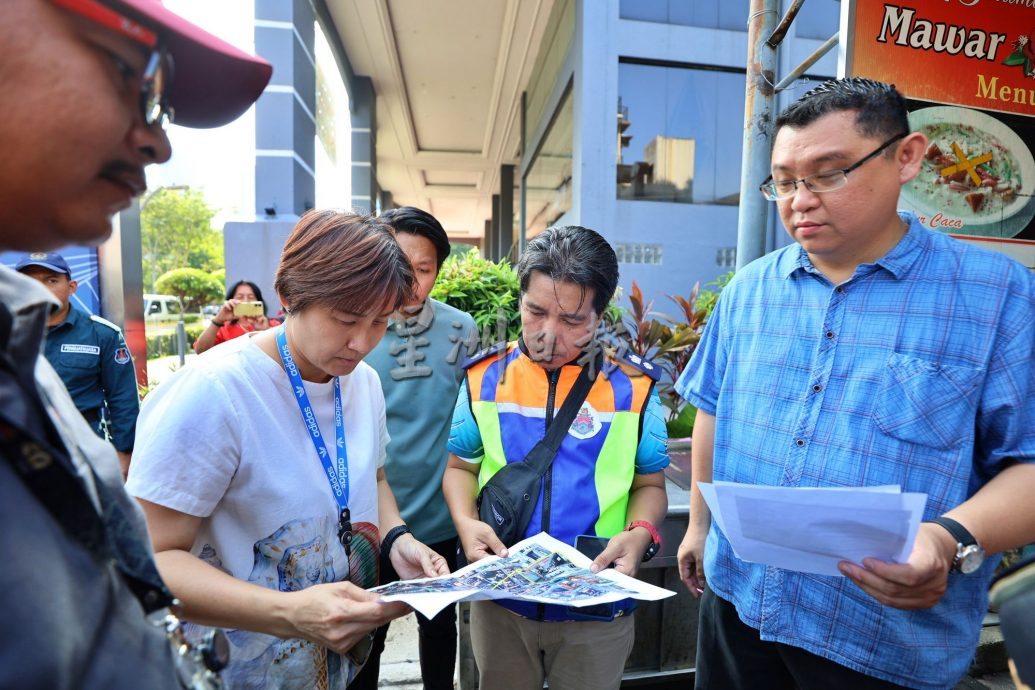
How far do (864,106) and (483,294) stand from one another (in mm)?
2531

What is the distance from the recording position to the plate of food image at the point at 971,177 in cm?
242

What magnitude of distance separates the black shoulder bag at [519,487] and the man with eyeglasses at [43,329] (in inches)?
40.9

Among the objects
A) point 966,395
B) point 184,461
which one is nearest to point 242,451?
point 184,461

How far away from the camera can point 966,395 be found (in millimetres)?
1284

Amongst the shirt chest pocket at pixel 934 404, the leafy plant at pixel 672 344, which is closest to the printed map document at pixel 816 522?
the shirt chest pocket at pixel 934 404

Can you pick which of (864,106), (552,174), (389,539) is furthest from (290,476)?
(552,174)

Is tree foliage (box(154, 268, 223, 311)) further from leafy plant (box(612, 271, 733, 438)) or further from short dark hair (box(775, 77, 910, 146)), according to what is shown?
short dark hair (box(775, 77, 910, 146))

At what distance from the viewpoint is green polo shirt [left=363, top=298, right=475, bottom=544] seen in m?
2.29

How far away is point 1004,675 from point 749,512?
2.92 m

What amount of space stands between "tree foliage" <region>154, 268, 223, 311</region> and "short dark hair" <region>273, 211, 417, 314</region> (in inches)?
1027

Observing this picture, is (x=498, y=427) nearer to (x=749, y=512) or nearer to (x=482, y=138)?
(x=749, y=512)

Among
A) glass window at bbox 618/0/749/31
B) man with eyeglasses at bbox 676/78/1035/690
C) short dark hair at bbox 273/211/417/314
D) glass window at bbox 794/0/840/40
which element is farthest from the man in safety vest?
glass window at bbox 794/0/840/40

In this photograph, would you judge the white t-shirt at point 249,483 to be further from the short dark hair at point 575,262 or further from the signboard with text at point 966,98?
the signboard with text at point 966,98

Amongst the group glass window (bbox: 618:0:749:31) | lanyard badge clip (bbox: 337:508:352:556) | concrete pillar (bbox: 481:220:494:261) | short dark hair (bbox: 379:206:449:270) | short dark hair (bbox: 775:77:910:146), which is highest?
glass window (bbox: 618:0:749:31)
